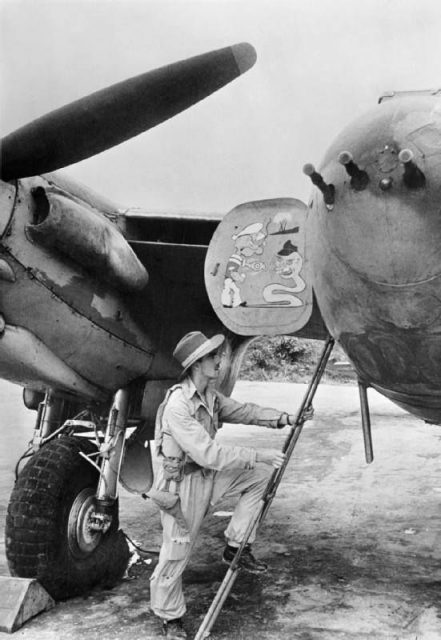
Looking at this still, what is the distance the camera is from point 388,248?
2520mm

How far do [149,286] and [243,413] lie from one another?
123 centimetres

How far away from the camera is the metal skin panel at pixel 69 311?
156 inches

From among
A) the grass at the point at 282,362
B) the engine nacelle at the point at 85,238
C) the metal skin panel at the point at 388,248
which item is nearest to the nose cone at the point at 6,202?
the engine nacelle at the point at 85,238

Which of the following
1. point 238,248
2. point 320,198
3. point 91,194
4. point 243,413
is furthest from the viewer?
point 91,194

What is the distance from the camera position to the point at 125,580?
4.71 meters

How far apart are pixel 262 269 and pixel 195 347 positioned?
0.57m

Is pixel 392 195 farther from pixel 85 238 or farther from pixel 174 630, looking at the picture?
pixel 174 630

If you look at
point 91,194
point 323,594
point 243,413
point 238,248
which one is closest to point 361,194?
point 238,248

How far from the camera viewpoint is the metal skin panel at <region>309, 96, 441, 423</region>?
2.47 meters

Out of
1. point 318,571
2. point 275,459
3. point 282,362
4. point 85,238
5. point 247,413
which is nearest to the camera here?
point 275,459

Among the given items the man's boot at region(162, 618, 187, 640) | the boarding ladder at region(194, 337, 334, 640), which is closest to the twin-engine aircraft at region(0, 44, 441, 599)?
the boarding ladder at region(194, 337, 334, 640)

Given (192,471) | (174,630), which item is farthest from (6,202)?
(174,630)

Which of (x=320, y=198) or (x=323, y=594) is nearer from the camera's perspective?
(x=320, y=198)

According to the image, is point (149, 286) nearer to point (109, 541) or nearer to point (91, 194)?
point (91, 194)
